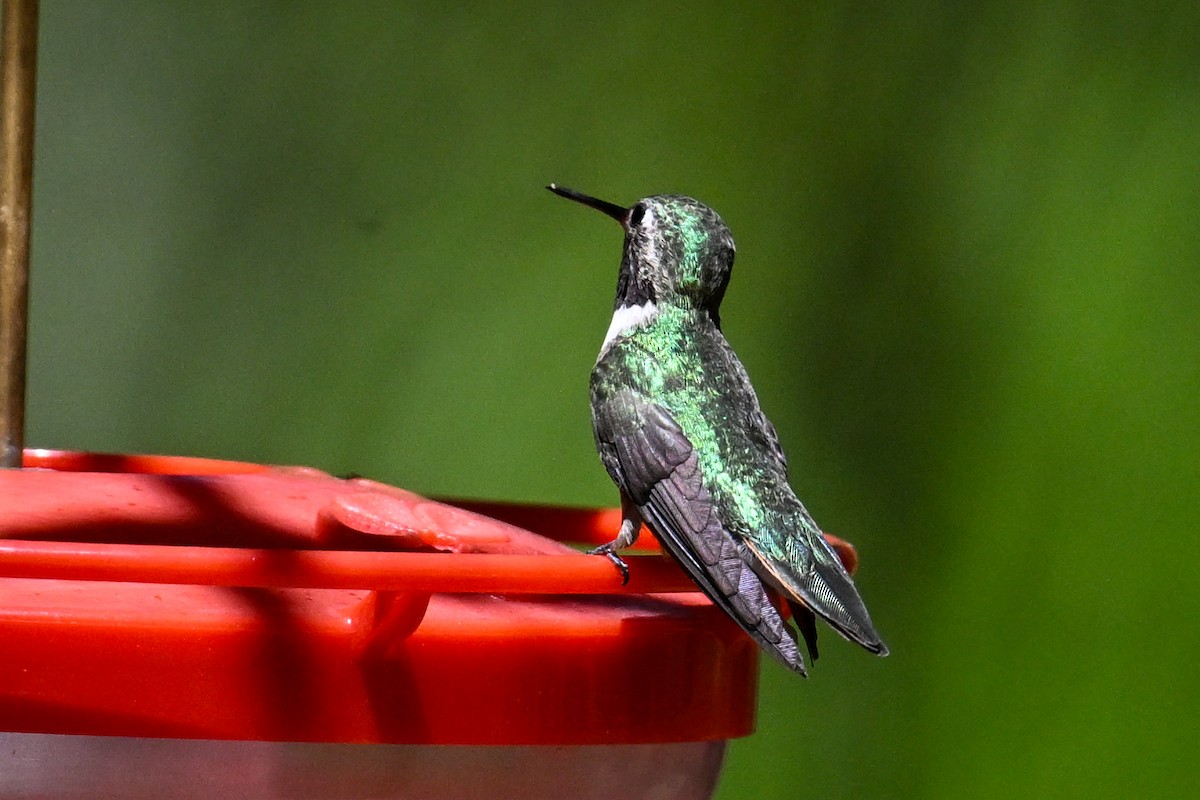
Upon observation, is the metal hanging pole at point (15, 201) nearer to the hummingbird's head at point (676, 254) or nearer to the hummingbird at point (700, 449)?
the hummingbird at point (700, 449)

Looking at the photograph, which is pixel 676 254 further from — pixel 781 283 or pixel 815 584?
pixel 781 283

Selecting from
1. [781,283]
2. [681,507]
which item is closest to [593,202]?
[681,507]

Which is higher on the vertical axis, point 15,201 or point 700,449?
point 15,201

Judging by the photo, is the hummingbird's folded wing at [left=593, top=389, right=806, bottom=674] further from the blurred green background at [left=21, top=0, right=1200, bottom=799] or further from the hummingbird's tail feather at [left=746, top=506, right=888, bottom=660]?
the blurred green background at [left=21, top=0, right=1200, bottom=799]

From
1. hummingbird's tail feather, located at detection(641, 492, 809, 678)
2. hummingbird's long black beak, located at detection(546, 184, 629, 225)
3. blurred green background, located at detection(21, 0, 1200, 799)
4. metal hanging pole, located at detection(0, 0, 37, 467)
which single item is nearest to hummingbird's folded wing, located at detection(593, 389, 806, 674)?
hummingbird's tail feather, located at detection(641, 492, 809, 678)

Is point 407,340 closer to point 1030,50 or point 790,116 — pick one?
point 790,116

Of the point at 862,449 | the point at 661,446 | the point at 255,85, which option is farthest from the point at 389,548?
the point at 255,85

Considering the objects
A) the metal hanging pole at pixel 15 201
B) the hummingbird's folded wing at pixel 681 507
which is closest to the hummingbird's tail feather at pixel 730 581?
the hummingbird's folded wing at pixel 681 507
